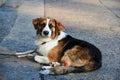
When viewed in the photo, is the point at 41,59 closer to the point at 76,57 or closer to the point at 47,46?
the point at 47,46

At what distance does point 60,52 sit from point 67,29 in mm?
3282

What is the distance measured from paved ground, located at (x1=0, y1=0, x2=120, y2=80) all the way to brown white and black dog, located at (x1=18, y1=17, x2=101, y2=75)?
123 millimetres

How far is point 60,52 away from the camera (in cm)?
629

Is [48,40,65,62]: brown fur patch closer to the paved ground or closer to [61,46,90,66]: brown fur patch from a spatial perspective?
[61,46,90,66]: brown fur patch

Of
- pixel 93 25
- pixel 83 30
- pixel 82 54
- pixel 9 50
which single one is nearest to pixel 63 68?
pixel 82 54

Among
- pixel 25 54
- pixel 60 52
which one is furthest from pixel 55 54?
pixel 25 54

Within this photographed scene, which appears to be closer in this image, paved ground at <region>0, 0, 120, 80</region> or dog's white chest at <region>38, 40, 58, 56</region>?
paved ground at <region>0, 0, 120, 80</region>

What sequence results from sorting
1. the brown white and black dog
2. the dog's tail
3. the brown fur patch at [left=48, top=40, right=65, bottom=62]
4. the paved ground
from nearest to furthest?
the dog's tail
the brown white and black dog
the paved ground
the brown fur patch at [left=48, top=40, right=65, bottom=62]

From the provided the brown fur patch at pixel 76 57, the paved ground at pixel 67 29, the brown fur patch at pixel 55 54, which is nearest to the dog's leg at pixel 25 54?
the paved ground at pixel 67 29

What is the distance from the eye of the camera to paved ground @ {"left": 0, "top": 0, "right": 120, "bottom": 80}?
20.1 ft

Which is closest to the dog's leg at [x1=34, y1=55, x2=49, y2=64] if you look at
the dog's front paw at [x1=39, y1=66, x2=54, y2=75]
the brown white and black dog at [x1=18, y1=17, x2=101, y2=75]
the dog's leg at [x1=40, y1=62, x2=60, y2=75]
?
the brown white and black dog at [x1=18, y1=17, x2=101, y2=75]

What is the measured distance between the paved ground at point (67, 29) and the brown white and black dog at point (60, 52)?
123mm

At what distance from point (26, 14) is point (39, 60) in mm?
5062

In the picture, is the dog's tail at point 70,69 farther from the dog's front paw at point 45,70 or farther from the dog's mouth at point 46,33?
the dog's mouth at point 46,33
